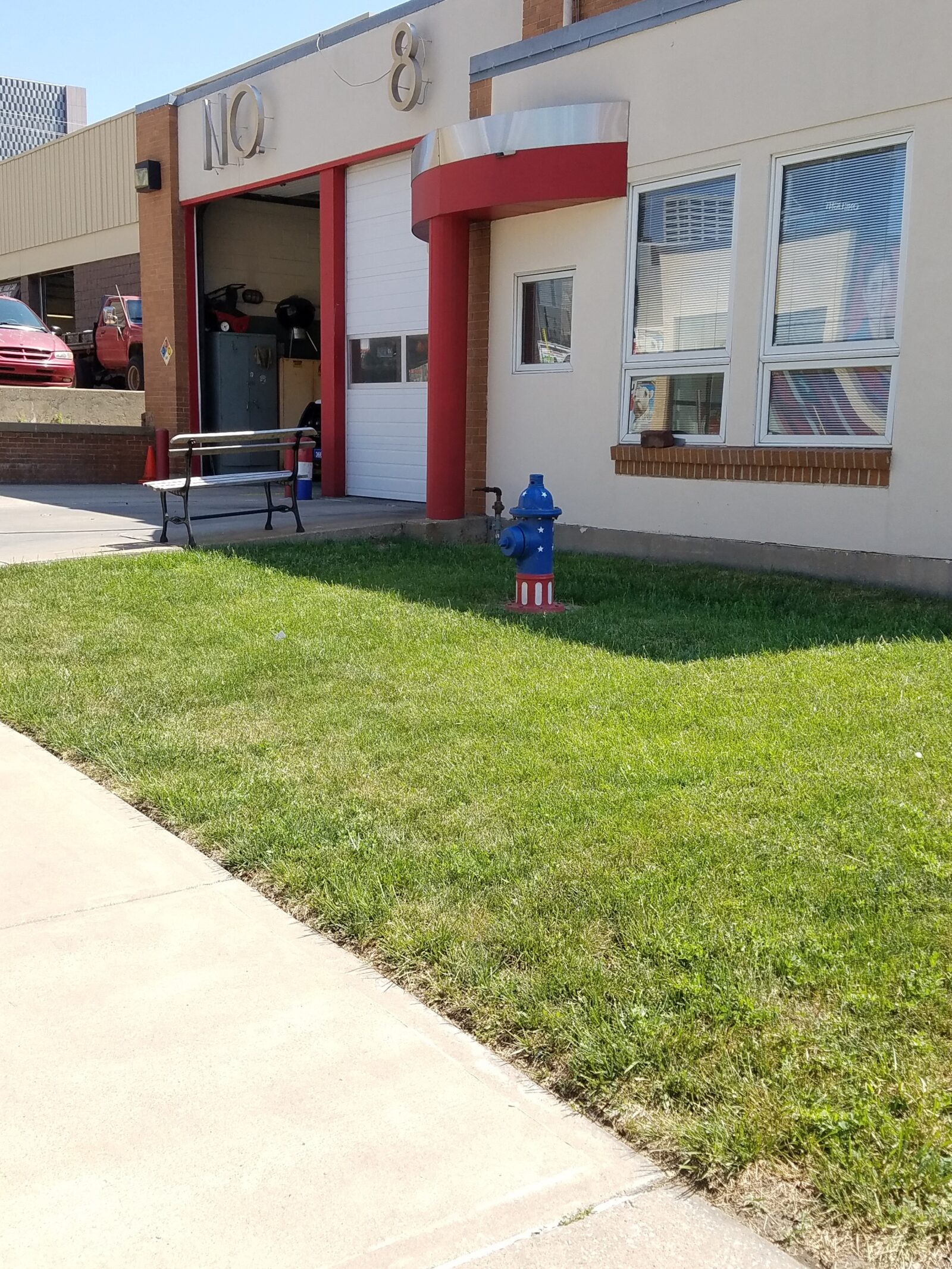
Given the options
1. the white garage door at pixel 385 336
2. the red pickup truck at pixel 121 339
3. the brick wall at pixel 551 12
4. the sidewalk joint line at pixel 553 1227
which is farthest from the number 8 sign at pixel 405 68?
the sidewalk joint line at pixel 553 1227

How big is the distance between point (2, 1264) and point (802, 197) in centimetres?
902

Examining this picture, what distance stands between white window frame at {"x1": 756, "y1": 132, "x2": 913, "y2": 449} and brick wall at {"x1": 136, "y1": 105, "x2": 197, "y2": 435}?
40.9 feet

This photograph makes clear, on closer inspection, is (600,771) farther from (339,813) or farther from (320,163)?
(320,163)

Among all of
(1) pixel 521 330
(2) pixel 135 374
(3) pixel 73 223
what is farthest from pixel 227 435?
(3) pixel 73 223

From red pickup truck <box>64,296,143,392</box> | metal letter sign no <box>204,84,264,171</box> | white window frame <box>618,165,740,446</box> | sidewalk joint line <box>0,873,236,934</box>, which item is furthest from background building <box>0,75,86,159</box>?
sidewalk joint line <box>0,873,236,934</box>

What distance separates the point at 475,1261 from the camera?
221 centimetres

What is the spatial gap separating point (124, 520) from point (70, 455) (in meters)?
6.53

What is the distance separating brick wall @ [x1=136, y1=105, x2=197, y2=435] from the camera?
1948 centimetres

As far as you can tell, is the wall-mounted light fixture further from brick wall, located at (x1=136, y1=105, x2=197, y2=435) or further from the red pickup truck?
the red pickup truck

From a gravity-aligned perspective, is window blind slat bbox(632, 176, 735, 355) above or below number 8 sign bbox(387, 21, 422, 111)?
below

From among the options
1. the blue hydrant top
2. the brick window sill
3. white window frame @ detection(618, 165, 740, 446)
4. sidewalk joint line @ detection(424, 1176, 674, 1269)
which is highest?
white window frame @ detection(618, 165, 740, 446)

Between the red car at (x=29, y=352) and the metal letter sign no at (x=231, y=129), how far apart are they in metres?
4.42

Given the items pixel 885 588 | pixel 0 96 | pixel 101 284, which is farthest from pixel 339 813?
pixel 0 96

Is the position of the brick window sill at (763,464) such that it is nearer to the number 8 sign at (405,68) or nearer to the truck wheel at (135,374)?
the number 8 sign at (405,68)
